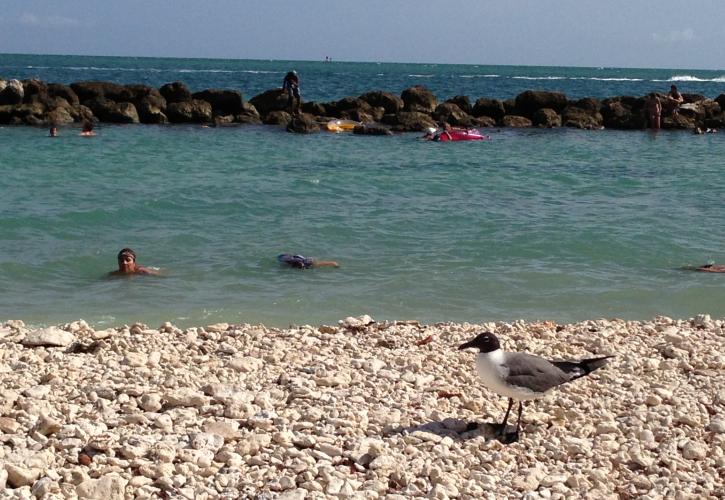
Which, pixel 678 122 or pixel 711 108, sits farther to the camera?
pixel 711 108

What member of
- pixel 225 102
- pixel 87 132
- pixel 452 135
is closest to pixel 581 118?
pixel 452 135

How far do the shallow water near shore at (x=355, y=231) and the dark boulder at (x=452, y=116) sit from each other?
7023 millimetres

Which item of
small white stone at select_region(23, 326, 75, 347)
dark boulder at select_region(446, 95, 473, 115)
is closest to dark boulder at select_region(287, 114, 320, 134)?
dark boulder at select_region(446, 95, 473, 115)

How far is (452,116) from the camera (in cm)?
3203

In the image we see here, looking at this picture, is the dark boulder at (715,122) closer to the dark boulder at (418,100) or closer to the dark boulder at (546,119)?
the dark boulder at (546,119)

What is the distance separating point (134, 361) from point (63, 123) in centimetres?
2411

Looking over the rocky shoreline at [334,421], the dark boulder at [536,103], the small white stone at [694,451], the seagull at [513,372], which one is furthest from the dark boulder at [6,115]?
the small white stone at [694,451]

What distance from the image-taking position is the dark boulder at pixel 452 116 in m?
31.7

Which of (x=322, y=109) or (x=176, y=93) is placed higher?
(x=176, y=93)

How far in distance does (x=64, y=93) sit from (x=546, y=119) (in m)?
16.6

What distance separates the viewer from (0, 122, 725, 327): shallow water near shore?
419 inches

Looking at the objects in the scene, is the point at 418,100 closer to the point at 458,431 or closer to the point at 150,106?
the point at 150,106

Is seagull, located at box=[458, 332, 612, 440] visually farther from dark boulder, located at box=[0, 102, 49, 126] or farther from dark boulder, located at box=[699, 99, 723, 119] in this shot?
dark boulder, located at box=[699, 99, 723, 119]

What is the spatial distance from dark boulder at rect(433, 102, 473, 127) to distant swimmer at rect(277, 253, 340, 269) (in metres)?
20.1
